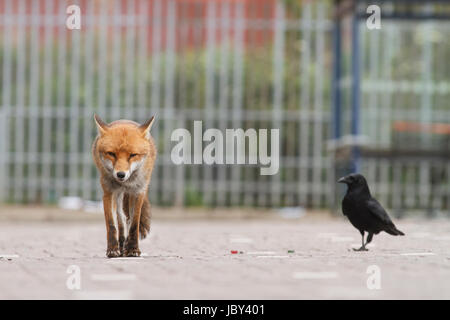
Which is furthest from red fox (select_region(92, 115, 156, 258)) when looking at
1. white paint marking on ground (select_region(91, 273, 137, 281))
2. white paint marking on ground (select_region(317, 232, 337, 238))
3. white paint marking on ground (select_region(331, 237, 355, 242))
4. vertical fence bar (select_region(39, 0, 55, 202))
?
vertical fence bar (select_region(39, 0, 55, 202))

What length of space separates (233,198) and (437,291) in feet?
45.6

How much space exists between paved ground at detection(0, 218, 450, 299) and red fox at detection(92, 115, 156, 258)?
0.24 m

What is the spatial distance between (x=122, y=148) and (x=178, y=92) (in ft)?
40.2

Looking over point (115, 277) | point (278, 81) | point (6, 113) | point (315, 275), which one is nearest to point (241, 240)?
point (315, 275)

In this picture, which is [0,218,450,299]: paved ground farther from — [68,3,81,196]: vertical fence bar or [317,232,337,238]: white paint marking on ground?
[68,3,81,196]: vertical fence bar

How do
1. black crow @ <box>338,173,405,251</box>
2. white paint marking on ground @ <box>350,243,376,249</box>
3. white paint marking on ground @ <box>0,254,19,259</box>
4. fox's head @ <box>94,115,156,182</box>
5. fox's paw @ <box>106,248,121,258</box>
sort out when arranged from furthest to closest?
white paint marking on ground @ <box>350,243,376,249</box>, black crow @ <box>338,173,405,251</box>, white paint marking on ground @ <box>0,254,19,259</box>, fox's paw @ <box>106,248,121,258</box>, fox's head @ <box>94,115,156,182</box>

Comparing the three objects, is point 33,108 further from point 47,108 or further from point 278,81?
point 278,81

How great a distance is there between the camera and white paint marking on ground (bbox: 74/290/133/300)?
19.2 ft

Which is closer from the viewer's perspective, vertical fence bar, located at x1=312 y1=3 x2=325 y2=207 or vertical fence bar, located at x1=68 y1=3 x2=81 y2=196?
vertical fence bar, located at x1=68 y1=3 x2=81 y2=196

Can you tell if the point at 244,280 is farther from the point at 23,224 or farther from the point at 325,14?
the point at 325,14

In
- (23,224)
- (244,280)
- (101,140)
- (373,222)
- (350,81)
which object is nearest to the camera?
(244,280)
